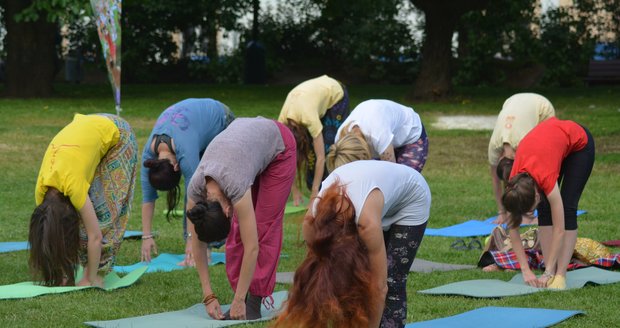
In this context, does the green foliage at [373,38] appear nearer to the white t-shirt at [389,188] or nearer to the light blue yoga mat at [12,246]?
the light blue yoga mat at [12,246]

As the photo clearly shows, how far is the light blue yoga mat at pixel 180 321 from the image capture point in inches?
206

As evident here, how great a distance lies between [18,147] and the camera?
13.7 m

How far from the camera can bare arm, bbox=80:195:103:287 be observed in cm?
590

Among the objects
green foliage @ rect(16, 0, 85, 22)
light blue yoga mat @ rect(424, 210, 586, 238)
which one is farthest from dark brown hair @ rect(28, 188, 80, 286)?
green foliage @ rect(16, 0, 85, 22)

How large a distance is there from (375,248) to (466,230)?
480 cm

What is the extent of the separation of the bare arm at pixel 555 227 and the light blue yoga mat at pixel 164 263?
2241 millimetres

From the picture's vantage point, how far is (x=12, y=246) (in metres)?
7.83

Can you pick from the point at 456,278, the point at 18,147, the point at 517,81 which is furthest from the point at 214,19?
the point at 456,278

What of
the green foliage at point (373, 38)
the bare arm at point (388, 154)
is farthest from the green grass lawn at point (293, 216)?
the green foliage at point (373, 38)

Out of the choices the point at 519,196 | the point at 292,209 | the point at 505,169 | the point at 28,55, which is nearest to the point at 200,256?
the point at 519,196

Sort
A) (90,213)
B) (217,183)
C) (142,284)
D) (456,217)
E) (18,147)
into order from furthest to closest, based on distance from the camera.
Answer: (18,147) → (456,217) → (142,284) → (90,213) → (217,183)

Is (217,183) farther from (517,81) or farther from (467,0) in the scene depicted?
(517,81)

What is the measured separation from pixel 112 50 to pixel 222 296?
5.70 meters

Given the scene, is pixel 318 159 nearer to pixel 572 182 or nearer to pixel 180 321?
pixel 572 182
